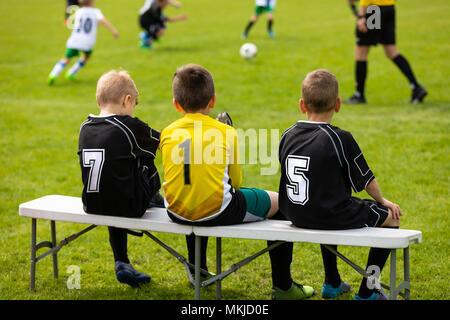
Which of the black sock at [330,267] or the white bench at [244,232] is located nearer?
the white bench at [244,232]

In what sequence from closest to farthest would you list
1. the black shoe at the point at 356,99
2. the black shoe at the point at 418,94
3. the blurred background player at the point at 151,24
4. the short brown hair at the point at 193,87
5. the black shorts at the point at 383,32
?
1. the short brown hair at the point at 193,87
2. the black shorts at the point at 383,32
3. the black shoe at the point at 418,94
4. the black shoe at the point at 356,99
5. the blurred background player at the point at 151,24

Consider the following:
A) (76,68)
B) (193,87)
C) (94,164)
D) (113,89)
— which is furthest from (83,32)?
(193,87)

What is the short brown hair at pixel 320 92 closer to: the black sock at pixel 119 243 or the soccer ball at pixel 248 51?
the black sock at pixel 119 243

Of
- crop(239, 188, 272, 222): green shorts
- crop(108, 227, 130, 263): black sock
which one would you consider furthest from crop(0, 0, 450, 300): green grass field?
crop(239, 188, 272, 222): green shorts

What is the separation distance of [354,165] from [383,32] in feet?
18.4

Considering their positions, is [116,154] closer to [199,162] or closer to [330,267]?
[199,162]

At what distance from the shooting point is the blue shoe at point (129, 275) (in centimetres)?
409

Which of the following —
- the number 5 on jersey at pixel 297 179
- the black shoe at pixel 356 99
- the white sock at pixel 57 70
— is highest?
the white sock at pixel 57 70

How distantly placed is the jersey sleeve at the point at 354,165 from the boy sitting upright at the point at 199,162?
619 millimetres

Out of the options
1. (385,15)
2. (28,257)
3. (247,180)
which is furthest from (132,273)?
(385,15)

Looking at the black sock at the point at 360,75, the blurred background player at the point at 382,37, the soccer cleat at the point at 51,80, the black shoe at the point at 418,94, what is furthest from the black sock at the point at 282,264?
the soccer cleat at the point at 51,80

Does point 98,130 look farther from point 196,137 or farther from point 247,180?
point 247,180

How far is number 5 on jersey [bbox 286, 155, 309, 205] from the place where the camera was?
3.40 m

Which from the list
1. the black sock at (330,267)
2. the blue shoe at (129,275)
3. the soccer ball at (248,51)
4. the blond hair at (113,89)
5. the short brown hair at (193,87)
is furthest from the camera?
the soccer ball at (248,51)
